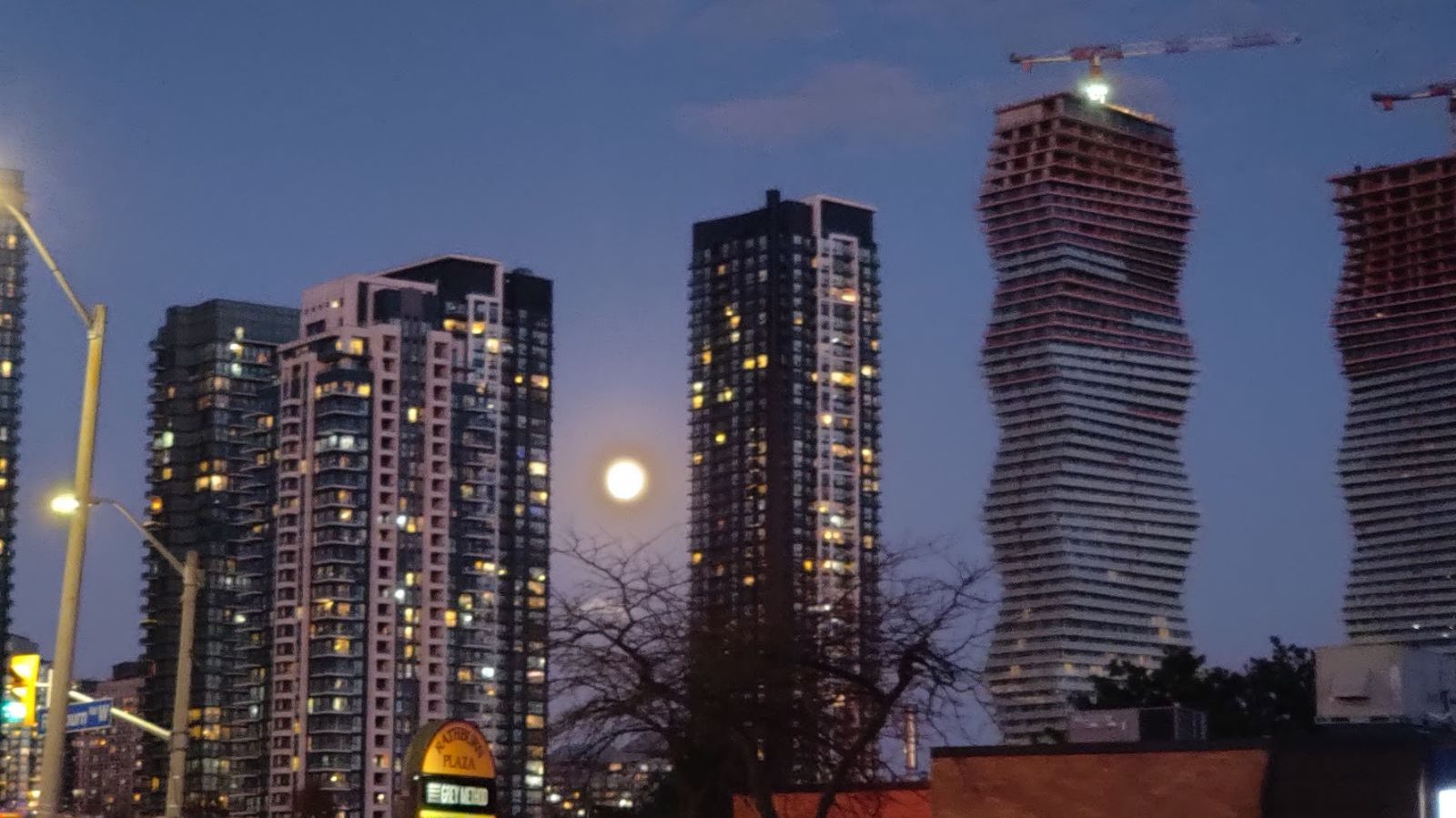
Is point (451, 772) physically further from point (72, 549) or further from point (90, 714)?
point (90, 714)

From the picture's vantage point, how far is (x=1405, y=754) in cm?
2855

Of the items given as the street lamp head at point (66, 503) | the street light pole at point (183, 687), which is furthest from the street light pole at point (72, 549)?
the street light pole at point (183, 687)

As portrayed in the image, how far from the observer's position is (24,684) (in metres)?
33.4

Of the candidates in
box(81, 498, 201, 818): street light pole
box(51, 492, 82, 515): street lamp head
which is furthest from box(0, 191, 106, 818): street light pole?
box(81, 498, 201, 818): street light pole

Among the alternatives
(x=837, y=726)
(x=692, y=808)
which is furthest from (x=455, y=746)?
(x=837, y=726)

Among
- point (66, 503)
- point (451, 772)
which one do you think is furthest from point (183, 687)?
point (451, 772)

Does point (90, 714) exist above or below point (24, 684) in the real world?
below

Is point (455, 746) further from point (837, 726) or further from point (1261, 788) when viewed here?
point (837, 726)

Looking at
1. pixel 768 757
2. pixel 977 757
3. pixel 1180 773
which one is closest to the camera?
pixel 1180 773

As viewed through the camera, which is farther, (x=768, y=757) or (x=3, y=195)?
(x=768, y=757)

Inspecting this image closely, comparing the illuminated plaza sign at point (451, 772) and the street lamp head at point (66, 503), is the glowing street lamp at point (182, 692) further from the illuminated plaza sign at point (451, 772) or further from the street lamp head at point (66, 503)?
the illuminated plaza sign at point (451, 772)

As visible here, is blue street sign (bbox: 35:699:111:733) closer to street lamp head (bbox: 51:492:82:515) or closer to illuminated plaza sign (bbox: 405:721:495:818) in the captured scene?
street lamp head (bbox: 51:492:82:515)

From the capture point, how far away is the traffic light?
110 feet

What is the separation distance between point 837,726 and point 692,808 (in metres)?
3.26
